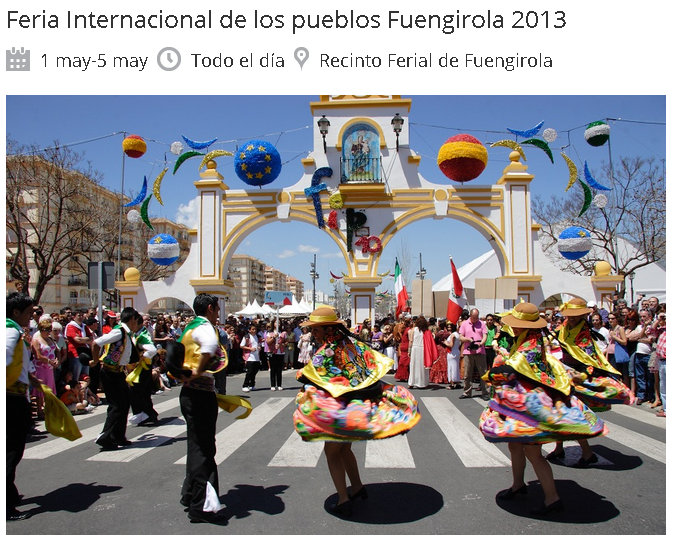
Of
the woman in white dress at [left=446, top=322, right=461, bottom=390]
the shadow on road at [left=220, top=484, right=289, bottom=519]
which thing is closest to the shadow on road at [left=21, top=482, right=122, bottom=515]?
the shadow on road at [left=220, top=484, right=289, bottom=519]

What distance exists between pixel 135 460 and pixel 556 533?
4.62 m

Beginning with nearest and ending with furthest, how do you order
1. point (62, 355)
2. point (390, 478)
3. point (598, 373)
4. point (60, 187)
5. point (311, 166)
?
1. point (390, 478)
2. point (598, 373)
3. point (62, 355)
4. point (311, 166)
5. point (60, 187)

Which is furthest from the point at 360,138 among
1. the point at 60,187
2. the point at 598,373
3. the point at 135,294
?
the point at 598,373

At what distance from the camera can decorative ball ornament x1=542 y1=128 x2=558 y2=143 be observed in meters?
19.8

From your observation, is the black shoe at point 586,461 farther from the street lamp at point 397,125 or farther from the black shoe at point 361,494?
the street lamp at point 397,125

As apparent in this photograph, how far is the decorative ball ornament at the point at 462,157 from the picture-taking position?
781 inches

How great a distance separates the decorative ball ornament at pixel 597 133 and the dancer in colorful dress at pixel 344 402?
16.2m

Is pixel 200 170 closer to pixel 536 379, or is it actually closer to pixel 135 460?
pixel 135 460

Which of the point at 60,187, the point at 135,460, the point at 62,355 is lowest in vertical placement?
the point at 135,460

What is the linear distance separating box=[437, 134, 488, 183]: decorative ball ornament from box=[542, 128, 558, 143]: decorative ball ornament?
2.13 metres

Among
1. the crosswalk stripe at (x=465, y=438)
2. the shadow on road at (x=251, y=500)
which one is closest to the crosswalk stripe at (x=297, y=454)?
the shadow on road at (x=251, y=500)

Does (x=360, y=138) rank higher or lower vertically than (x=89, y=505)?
higher
